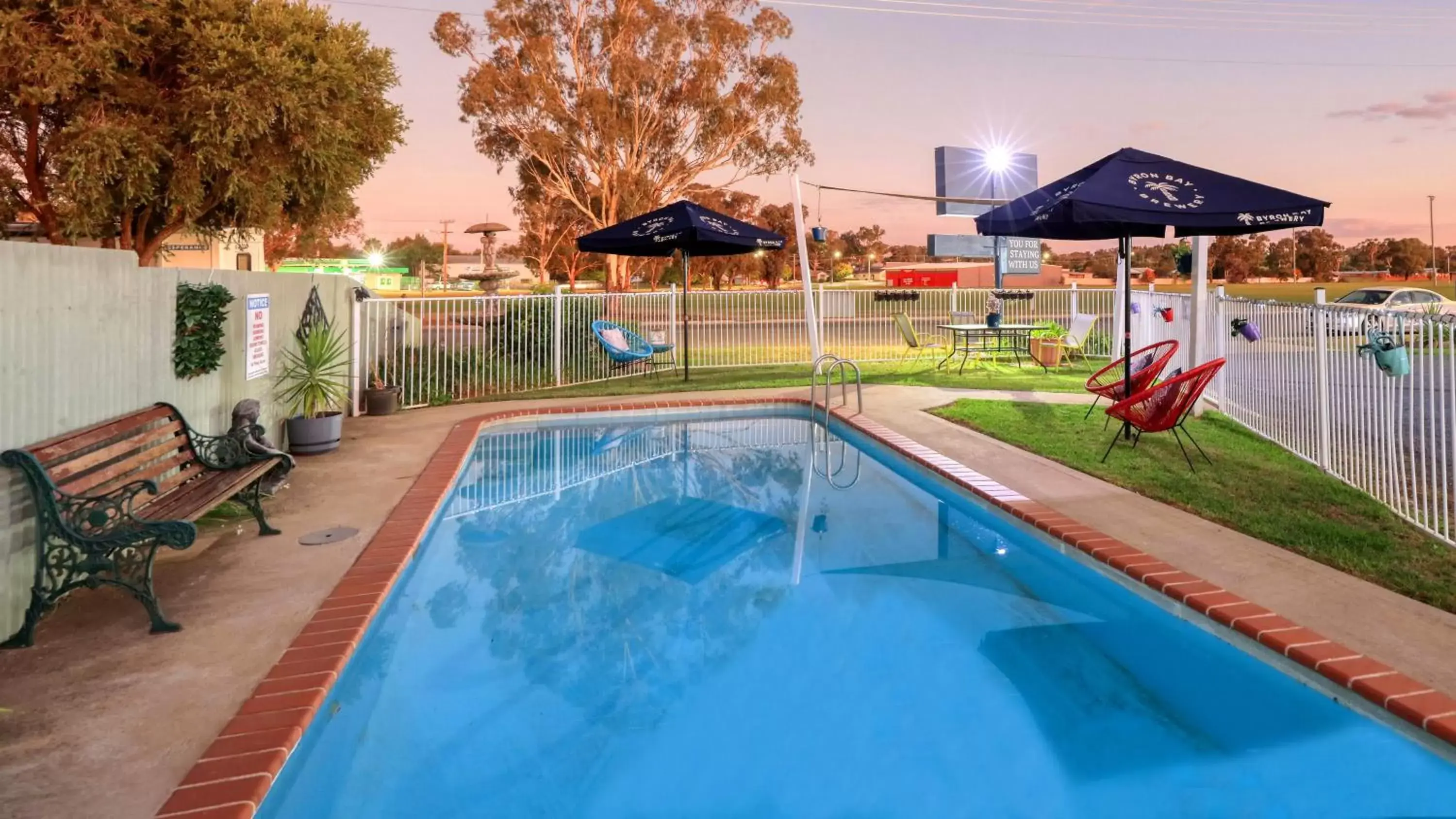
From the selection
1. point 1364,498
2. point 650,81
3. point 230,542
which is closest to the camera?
point 230,542

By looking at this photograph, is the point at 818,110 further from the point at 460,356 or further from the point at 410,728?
the point at 410,728

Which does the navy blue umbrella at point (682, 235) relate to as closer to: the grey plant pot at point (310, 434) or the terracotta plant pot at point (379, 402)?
the terracotta plant pot at point (379, 402)

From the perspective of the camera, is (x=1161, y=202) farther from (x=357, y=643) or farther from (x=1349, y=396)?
(x=357, y=643)

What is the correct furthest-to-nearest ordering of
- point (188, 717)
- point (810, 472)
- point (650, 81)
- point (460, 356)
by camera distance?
point (650, 81) < point (460, 356) < point (810, 472) < point (188, 717)

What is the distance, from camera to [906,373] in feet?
43.3

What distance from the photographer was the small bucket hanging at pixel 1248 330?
6.95 m

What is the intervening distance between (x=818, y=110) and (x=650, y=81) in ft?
19.3

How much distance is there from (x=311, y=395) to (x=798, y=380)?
6720mm

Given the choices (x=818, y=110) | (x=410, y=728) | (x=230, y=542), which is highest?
(x=818, y=110)

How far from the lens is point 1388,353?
4656 mm

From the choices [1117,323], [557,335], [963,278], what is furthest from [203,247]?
[963,278]

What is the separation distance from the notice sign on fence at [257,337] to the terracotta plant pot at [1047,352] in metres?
10.5

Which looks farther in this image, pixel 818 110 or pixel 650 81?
pixel 818 110

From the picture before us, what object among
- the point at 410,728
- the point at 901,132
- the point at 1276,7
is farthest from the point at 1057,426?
the point at 901,132
